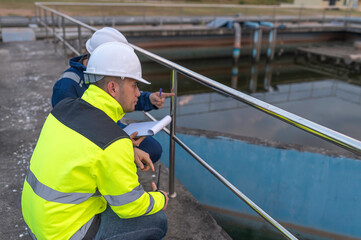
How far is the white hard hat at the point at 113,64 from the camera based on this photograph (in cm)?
142

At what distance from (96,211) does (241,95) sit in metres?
0.85

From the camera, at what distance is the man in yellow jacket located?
3.92ft

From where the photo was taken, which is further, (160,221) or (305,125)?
(160,221)

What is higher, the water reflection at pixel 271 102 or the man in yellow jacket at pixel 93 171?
the man in yellow jacket at pixel 93 171

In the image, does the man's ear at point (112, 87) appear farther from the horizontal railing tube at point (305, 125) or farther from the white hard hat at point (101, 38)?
the white hard hat at point (101, 38)

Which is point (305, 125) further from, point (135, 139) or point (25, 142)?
point (25, 142)

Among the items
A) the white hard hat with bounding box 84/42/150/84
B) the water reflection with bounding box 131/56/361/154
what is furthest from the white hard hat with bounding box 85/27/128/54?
the water reflection with bounding box 131/56/361/154

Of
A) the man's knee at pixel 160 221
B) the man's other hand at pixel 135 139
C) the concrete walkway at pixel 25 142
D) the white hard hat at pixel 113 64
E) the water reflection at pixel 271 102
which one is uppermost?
the white hard hat at pixel 113 64

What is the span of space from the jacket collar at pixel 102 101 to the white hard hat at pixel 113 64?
8cm

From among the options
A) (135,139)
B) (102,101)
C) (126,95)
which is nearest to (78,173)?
(102,101)

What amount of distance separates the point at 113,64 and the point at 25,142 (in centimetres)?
214

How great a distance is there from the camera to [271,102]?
500 inches

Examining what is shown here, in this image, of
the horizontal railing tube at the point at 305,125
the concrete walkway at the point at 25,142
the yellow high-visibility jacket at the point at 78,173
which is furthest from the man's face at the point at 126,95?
the concrete walkway at the point at 25,142

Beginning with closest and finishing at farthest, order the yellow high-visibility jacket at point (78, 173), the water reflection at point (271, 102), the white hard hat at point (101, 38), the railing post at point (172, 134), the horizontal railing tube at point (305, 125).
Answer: the horizontal railing tube at point (305, 125) → the yellow high-visibility jacket at point (78, 173) → the railing post at point (172, 134) → the white hard hat at point (101, 38) → the water reflection at point (271, 102)
